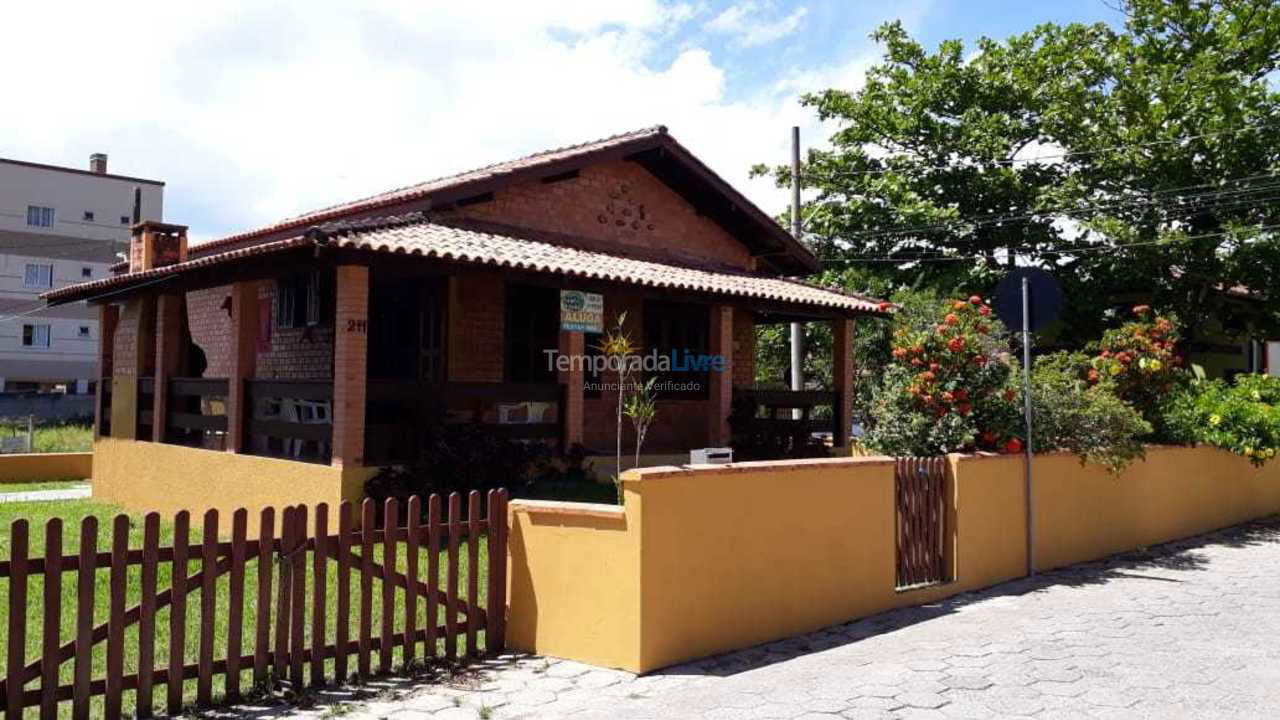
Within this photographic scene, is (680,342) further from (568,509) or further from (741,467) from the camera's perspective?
(568,509)

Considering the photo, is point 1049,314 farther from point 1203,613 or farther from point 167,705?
point 167,705

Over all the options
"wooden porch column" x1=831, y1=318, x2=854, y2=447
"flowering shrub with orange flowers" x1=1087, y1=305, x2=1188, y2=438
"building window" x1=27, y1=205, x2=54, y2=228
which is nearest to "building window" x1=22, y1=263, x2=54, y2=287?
"building window" x1=27, y1=205, x2=54, y2=228

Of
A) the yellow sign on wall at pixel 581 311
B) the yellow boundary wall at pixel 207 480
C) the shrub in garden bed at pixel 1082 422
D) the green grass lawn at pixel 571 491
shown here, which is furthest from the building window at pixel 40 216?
the shrub in garden bed at pixel 1082 422

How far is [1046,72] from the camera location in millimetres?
23609

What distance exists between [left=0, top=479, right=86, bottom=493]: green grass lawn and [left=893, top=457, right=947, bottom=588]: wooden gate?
50.2ft

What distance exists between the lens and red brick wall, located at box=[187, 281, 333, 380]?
14.0 m

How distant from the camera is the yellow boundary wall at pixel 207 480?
985cm

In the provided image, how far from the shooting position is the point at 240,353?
11492 millimetres

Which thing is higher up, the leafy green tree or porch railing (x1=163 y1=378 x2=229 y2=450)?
the leafy green tree

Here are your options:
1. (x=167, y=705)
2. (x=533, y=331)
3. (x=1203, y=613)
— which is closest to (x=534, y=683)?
(x=167, y=705)

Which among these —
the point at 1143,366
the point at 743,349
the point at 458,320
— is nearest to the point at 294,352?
the point at 458,320

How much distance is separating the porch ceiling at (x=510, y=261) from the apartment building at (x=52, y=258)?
39.0m

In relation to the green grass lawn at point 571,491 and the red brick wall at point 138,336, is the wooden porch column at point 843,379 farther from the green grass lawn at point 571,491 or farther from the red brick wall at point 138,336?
the red brick wall at point 138,336

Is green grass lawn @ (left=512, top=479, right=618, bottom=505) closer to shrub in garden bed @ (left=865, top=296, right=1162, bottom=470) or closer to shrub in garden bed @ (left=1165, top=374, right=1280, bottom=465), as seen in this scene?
shrub in garden bed @ (left=865, top=296, right=1162, bottom=470)
